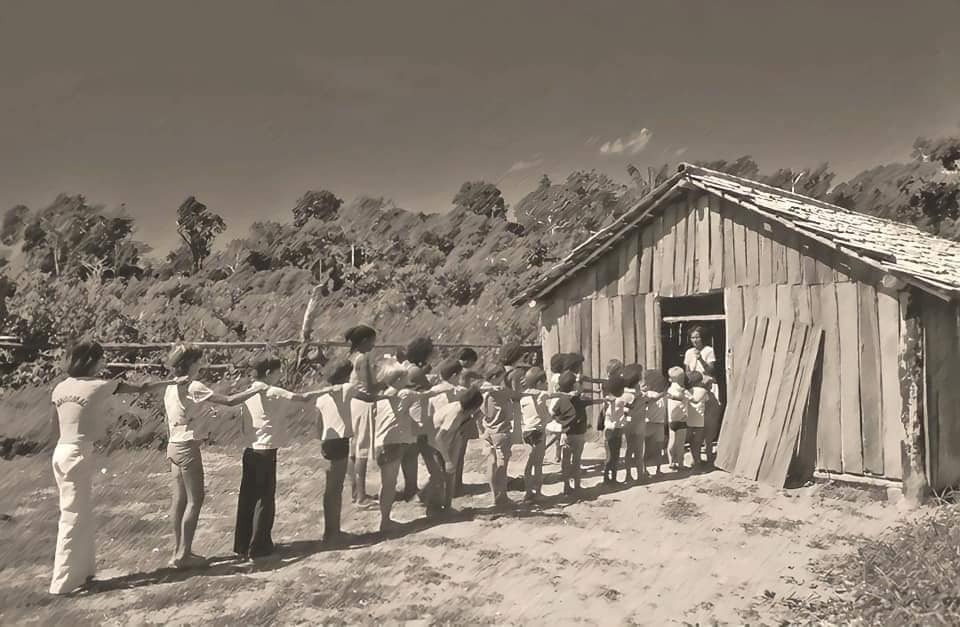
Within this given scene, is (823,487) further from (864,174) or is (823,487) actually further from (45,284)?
(864,174)

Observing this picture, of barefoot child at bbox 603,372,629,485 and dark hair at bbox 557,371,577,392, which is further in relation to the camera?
barefoot child at bbox 603,372,629,485

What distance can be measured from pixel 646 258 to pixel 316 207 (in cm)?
3204


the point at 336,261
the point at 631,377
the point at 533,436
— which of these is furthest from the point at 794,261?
the point at 336,261

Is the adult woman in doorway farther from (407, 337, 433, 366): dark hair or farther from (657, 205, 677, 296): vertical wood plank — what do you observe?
(407, 337, 433, 366): dark hair

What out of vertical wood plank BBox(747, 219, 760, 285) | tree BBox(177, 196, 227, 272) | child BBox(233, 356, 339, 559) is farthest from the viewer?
tree BBox(177, 196, 227, 272)

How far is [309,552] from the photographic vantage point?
5840 mm

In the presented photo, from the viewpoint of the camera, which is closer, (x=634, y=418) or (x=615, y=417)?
(x=615, y=417)

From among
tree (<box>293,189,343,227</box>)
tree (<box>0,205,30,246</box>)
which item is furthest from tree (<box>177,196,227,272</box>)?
tree (<box>0,205,30,246</box>)

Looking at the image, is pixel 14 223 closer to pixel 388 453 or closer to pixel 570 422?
pixel 388 453

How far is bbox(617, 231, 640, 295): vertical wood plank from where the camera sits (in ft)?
34.5

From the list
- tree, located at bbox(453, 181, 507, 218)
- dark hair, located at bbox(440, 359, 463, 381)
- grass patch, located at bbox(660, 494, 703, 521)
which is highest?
tree, located at bbox(453, 181, 507, 218)

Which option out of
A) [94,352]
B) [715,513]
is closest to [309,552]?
[94,352]

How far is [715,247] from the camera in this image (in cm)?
965

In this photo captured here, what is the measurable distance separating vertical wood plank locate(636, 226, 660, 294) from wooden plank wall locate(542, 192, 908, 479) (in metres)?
0.02
